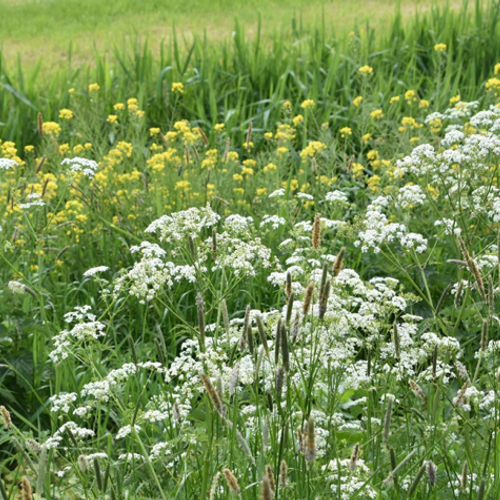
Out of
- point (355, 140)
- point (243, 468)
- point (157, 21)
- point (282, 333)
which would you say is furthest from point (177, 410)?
point (157, 21)

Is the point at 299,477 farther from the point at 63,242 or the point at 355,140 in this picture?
the point at 355,140

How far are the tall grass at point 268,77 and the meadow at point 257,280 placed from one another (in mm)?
41

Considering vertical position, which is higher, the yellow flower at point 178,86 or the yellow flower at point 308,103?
the yellow flower at point 178,86

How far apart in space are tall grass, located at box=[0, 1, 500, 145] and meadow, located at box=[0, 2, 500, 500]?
0.04 m

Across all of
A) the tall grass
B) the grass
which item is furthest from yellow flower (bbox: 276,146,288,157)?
the grass

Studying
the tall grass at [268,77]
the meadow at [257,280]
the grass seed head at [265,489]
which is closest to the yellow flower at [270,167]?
the meadow at [257,280]

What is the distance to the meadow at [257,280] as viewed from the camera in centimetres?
215

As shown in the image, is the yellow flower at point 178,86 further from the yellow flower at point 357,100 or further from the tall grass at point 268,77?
the yellow flower at point 357,100

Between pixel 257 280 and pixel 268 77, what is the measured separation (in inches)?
156

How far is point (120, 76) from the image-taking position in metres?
7.96

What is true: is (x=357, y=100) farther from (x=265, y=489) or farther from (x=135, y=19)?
(x=135, y=19)

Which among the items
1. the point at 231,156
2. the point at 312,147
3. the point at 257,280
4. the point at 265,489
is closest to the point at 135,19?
the point at 231,156

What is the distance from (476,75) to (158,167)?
4868mm

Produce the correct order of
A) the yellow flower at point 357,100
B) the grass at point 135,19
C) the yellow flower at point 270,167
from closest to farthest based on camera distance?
the yellow flower at point 270,167, the yellow flower at point 357,100, the grass at point 135,19
